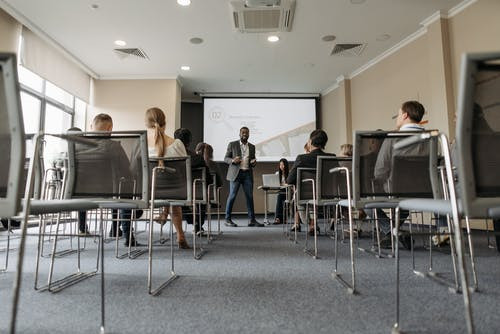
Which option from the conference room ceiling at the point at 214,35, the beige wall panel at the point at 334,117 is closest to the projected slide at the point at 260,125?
the beige wall panel at the point at 334,117

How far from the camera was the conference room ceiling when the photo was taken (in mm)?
4125

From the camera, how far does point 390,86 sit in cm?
552

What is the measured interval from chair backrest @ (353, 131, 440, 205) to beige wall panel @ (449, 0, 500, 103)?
8.26 ft

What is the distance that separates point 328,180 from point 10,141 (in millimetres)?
1843

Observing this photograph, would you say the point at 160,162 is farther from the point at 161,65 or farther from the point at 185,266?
the point at 161,65

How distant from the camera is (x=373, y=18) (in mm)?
4402

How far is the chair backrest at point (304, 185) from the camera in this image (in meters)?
2.84

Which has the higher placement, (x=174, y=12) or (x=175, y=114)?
A: (x=174, y=12)

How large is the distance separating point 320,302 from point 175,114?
5612 mm

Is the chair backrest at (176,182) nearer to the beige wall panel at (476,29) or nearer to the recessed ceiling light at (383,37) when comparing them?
the beige wall panel at (476,29)

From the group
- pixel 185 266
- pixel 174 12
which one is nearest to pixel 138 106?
pixel 174 12

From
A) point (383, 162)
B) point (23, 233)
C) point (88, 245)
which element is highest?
point (383, 162)

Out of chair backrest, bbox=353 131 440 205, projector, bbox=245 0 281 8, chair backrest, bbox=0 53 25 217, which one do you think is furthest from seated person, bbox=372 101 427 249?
projector, bbox=245 0 281 8

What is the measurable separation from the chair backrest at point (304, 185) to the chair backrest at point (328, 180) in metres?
0.48
